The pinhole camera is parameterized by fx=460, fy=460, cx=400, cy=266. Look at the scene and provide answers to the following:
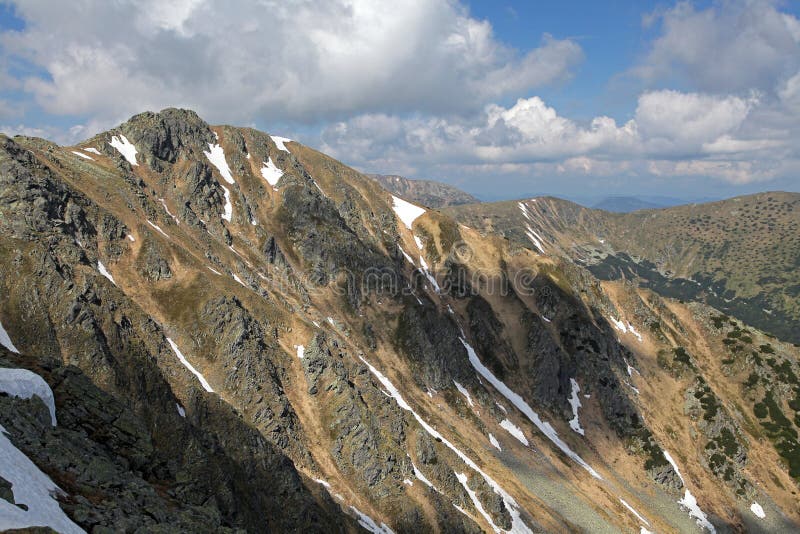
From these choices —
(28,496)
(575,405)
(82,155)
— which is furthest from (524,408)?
(82,155)

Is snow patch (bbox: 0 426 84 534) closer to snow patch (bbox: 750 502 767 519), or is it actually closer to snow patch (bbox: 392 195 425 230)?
snow patch (bbox: 750 502 767 519)

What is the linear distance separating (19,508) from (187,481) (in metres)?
14.8

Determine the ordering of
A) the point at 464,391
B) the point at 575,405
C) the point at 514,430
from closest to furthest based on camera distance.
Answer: the point at 514,430
the point at 464,391
the point at 575,405

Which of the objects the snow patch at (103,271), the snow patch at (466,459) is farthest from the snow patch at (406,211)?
the snow patch at (103,271)

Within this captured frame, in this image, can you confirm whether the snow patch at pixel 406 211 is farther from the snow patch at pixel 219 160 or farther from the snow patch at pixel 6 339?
the snow patch at pixel 6 339

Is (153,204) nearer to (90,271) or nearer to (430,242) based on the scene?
(90,271)

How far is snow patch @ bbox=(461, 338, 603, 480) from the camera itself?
112 metres

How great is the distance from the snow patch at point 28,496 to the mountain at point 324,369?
13cm

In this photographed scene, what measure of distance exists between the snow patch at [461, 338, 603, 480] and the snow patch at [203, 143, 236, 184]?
264ft

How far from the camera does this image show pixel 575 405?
127750mm

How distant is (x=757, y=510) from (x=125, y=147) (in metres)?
178

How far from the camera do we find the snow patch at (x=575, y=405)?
12225 centimetres

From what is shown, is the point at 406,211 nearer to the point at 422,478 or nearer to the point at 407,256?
the point at 407,256

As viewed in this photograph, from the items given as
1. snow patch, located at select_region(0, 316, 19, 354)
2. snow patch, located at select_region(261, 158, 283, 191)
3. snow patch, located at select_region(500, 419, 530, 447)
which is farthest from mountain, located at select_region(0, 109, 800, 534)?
snow patch, located at select_region(261, 158, 283, 191)
